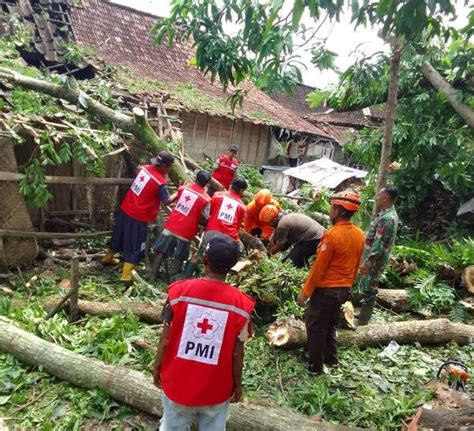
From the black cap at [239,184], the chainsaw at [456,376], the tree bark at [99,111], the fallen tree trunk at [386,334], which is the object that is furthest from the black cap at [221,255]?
the tree bark at [99,111]

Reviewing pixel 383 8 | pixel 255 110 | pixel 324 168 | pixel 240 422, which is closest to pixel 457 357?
pixel 240 422

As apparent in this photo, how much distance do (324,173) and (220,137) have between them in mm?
3794

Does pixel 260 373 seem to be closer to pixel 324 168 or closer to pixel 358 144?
pixel 358 144

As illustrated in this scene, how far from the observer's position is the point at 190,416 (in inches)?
101

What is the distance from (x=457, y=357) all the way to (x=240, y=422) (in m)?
2.99

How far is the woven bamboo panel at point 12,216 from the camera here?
5.46 meters

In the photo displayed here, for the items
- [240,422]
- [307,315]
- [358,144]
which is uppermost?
[358,144]

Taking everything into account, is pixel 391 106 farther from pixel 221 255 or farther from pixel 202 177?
pixel 221 255

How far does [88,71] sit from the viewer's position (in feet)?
33.4

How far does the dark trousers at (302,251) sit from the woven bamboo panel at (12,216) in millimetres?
3516

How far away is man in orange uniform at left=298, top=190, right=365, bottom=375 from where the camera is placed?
390 cm

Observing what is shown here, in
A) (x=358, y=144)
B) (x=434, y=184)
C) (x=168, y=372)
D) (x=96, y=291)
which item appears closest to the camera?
(x=168, y=372)

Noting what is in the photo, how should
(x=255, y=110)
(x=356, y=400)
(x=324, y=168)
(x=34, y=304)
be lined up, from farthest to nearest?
(x=255, y=110), (x=324, y=168), (x=34, y=304), (x=356, y=400)

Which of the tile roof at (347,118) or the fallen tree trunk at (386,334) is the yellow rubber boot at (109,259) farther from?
the tile roof at (347,118)
